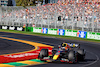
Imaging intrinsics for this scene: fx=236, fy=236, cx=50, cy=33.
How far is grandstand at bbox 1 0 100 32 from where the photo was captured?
37.9 meters

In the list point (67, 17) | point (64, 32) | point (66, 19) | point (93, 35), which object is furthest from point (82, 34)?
point (67, 17)

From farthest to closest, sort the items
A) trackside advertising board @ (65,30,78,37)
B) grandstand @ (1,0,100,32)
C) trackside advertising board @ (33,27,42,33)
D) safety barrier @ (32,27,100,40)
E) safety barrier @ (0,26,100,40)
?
1. trackside advertising board @ (33,27,42,33)
2. grandstand @ (1,0,100,32)
3. trackside advertising board @ (65,30,78,37)
4. safety barrier @ (0,26,100,40)
5. safety barrier @ (32,27,100,40)

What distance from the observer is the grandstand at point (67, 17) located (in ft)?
124

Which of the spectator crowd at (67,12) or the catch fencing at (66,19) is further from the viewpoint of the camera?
the spectator crowd at (67,12)

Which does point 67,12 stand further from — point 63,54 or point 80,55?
point 63,54

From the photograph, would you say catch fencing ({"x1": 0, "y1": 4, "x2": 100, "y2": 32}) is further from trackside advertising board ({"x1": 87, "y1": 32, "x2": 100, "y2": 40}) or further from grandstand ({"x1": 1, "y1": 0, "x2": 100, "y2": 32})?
trackside advertising board ({"x1": 87, "y1": 32, "x2": 100, "y2": 40})

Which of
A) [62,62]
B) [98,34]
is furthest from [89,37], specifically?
[62,62]

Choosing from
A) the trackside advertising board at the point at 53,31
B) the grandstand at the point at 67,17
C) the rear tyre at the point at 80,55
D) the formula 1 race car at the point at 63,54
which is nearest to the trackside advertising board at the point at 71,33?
the grandstand at the point at 67,17

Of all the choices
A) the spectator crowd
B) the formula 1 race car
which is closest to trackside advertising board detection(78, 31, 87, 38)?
the spectator crowd

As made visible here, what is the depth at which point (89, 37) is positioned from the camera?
33.0 m

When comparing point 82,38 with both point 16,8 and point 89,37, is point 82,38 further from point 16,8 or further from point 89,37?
point 16,8

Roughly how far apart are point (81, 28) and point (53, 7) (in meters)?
22.1

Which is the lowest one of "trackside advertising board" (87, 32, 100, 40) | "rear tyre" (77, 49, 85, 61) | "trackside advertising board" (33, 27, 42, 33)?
"rear tyre" (77, 49, 85, 61)

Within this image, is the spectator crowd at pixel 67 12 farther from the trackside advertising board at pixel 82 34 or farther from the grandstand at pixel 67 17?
the trackside advertising board at pixel 82 34
